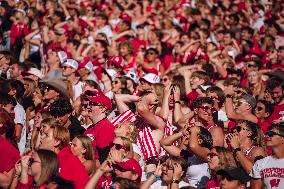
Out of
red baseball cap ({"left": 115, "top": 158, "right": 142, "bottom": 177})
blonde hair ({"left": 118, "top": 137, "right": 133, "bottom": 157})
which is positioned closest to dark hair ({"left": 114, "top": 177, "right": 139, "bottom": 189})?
red baseball cap ({"left": 115, "top": 158, "right": 142, "bottom": 177})

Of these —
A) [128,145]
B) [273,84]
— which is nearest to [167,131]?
[128,145]

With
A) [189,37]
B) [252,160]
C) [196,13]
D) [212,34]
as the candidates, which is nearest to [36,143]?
[252,160]

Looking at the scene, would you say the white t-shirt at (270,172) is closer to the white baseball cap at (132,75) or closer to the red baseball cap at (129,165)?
the red baseball cap at (129,165)

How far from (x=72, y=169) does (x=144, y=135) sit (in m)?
1.73

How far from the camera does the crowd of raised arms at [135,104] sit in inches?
210

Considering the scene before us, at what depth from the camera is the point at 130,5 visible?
1694cm

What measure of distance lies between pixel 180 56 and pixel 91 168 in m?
7.20

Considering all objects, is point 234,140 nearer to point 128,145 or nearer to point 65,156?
point 128,145

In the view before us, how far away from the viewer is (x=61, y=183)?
4.85 metres

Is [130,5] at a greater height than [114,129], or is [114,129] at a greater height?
[130,5]

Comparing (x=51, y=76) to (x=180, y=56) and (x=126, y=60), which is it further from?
(x=180, y=56)

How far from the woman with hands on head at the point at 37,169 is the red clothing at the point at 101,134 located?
1.16 m

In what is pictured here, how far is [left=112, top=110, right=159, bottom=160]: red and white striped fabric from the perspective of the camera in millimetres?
6672

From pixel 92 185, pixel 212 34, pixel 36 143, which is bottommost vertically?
pixel 92 185
